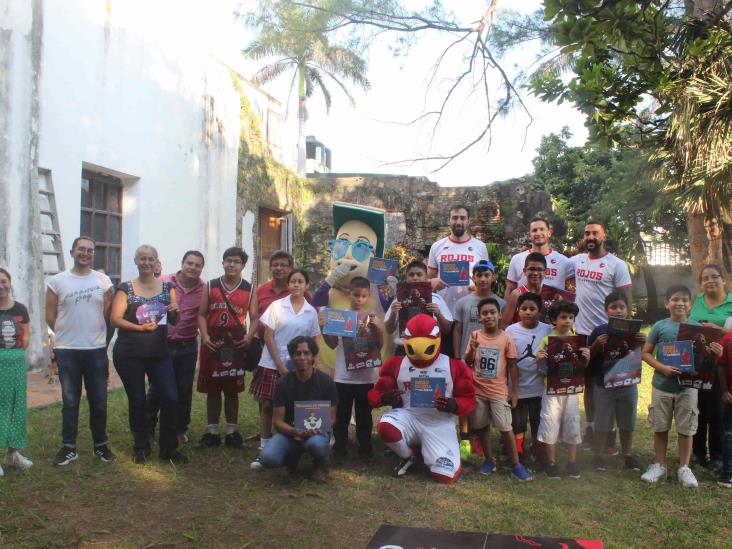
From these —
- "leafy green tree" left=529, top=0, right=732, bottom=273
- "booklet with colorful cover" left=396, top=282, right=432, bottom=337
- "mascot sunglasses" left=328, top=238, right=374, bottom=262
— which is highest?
"leafy green tree" left=529, top=0, right=732, bottom=273

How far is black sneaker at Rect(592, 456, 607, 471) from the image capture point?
460cm

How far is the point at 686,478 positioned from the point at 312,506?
7.87 ft

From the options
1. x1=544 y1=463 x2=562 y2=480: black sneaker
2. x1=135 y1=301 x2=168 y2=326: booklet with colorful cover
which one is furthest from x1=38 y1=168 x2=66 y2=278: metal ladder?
x1=544 y1=463 x2=562 y2=480: black sneaker

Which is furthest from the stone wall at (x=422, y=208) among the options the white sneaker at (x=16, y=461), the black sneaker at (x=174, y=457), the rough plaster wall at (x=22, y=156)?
the white sneaker at (x=16, y=461)

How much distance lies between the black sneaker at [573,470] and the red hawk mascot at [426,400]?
2.52ft

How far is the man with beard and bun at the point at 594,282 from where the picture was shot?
4.93 meters

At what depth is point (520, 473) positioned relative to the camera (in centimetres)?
435

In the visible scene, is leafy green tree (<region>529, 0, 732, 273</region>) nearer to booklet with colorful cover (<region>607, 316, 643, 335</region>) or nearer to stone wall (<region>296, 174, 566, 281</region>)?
booklet with colorful cover (<region>607, 316, 643, 335</region>)

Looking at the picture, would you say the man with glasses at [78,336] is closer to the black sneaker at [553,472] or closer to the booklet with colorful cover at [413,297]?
the booklet with colorful cover at [413,297]

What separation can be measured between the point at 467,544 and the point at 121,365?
2.59 metres

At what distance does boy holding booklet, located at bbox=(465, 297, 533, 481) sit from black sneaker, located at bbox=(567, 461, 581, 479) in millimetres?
362

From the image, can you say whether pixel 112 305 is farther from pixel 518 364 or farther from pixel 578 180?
pixel 578 180

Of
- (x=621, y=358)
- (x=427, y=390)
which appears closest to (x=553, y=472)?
(x=621, y=358)

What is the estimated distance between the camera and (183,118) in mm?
10266
